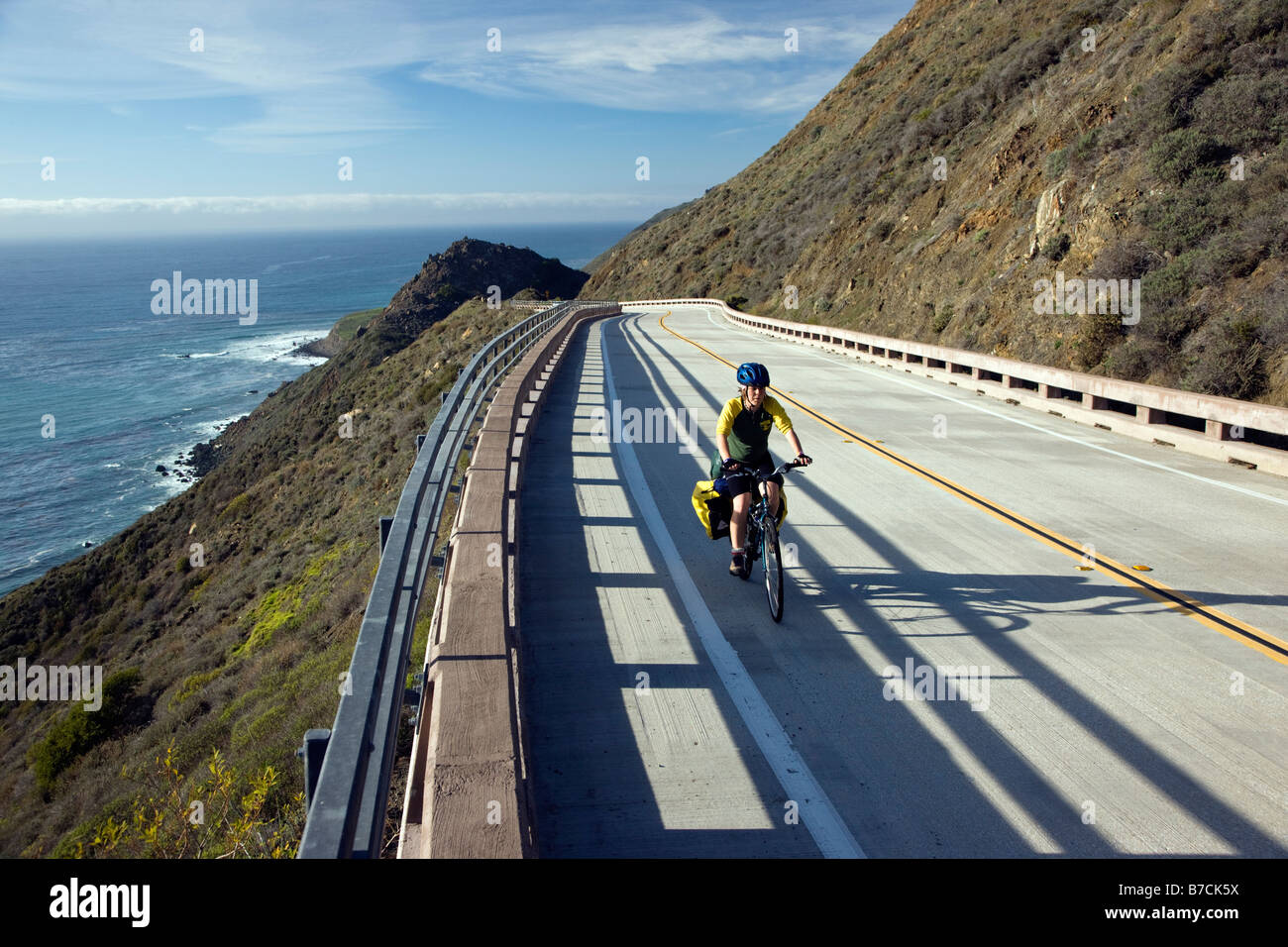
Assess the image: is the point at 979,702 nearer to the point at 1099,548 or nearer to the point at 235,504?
the point at 1099,548

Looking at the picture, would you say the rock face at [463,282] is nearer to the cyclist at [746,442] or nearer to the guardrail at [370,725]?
the cyclist at [746,442]

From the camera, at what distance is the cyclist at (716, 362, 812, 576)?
706 cm

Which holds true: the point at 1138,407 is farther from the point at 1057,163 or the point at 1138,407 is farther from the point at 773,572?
the point at 1057,163

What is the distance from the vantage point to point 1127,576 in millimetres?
7520

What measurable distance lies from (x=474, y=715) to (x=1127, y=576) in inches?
230

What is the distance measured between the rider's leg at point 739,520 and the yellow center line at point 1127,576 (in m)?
3.12

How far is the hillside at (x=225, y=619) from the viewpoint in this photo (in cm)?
974

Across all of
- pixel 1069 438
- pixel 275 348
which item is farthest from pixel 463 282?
pixel 1069 438

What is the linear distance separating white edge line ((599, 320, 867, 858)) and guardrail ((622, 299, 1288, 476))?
7808mm

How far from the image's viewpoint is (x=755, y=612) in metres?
6.89

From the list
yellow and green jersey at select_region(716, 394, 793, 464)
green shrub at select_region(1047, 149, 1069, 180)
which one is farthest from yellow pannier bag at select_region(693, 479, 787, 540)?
green shrub at select_region(1047, 149, 1069, 180)

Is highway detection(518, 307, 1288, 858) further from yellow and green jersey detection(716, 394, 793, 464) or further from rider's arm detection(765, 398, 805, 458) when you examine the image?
rider's arm detection(765, 398, 805, 458)

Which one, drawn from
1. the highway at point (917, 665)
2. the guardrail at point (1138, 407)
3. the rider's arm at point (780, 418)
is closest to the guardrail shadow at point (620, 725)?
the highway at point (917, 665)
